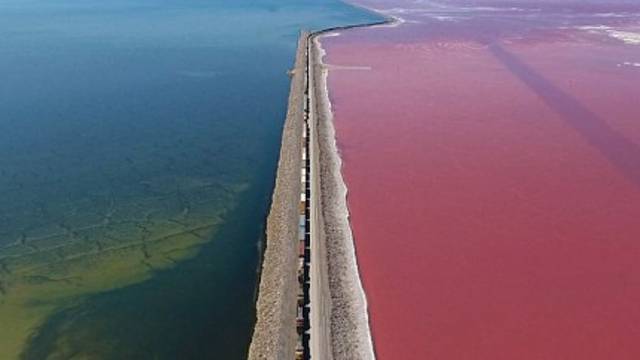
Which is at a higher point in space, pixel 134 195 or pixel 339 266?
pixel 339 266

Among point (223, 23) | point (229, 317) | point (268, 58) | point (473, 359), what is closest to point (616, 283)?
point (473, 359)

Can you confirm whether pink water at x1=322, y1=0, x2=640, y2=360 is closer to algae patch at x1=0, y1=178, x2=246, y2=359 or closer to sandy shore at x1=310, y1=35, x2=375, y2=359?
sandy shore at x1=310, y1=35, x2=375, y2=359

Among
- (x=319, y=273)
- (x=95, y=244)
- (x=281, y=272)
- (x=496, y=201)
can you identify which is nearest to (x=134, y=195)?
(x=95, y=244)

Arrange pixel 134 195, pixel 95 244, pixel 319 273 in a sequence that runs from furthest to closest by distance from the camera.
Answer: pixel 134 195
pixel 95 244
pixel 319 273

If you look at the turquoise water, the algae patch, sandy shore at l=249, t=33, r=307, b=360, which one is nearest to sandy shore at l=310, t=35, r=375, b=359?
sandy shore at l=249, t=33, r=307, b=360

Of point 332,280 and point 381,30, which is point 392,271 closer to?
point 332,280

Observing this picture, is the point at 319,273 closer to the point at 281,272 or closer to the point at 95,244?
the point at 281,272
